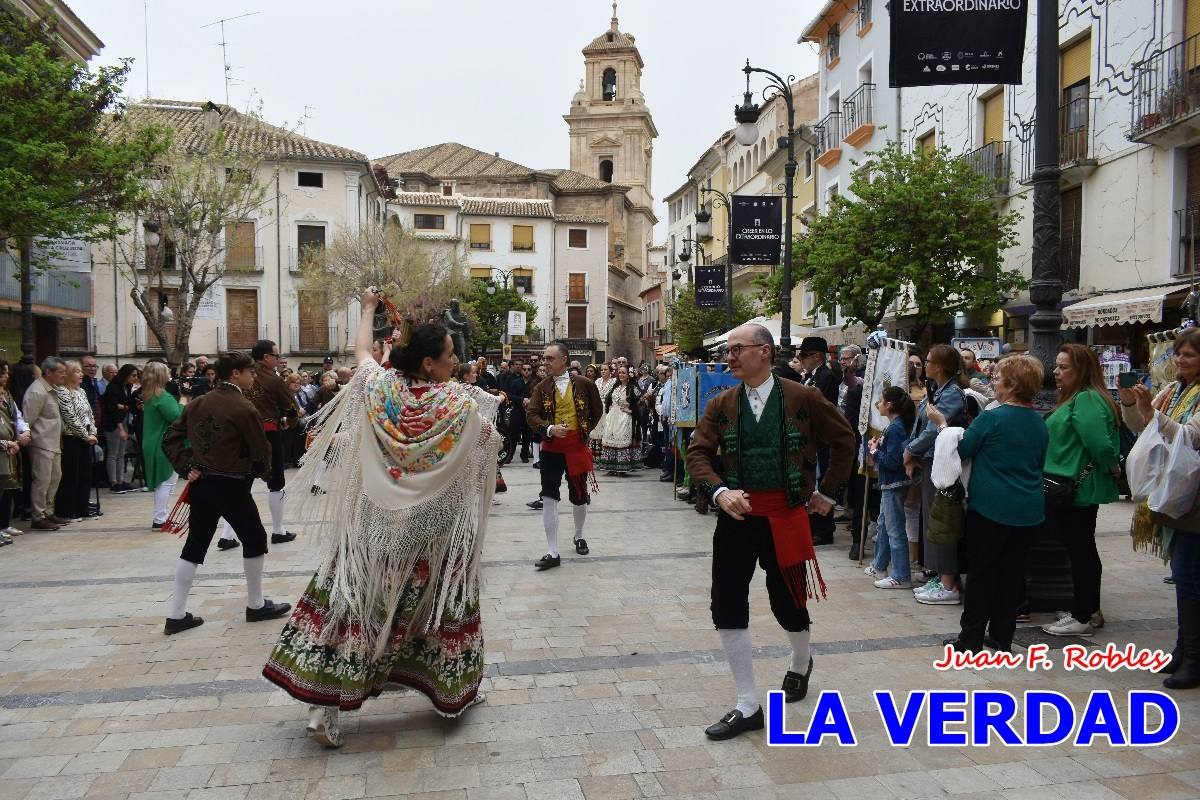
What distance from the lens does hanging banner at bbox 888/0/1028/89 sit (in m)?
6.70

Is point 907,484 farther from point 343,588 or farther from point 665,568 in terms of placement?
point 343,588

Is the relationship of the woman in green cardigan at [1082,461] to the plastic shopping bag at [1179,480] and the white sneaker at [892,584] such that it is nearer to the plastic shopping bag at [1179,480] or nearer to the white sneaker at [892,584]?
the plastic shopping bag at [1179,480]

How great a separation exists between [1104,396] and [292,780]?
495 cm

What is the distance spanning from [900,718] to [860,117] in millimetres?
25605

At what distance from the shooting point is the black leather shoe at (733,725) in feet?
13.6

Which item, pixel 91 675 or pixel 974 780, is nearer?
pixel 974 780

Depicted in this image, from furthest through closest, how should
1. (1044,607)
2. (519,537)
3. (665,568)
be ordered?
(519,537)
(665,568)
(1044,607)

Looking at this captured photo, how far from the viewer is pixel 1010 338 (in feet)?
64.7

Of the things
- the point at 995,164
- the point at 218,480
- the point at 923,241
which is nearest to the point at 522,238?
the point at 995,164

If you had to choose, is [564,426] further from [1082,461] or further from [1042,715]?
[1042,715]

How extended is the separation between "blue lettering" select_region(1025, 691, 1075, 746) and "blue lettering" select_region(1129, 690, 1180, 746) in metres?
0.25

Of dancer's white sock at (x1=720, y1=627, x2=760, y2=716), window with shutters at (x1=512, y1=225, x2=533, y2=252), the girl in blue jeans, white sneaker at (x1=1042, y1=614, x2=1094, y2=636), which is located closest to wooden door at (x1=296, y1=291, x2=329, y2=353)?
window with shutters at (x1=512, y1=225, x2=533, y2=252)

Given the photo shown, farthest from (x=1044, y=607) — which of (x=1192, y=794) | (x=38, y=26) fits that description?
(x=38, y=26)

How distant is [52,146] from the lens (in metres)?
11.3
